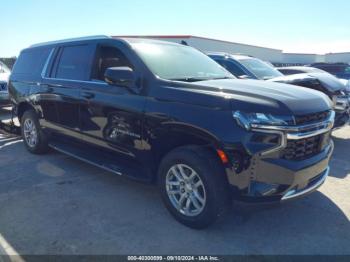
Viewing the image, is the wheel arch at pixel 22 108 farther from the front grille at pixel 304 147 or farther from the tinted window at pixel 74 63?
the front grille at pixel 304 147

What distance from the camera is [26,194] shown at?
4.14m

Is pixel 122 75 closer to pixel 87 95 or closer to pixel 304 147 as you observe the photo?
pixel 87 95

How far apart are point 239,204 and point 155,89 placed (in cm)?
144

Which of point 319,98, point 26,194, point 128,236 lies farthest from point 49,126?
point 319,98

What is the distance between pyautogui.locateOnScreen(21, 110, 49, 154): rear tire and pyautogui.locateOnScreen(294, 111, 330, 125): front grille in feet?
14.3

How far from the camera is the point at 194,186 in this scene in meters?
3.20

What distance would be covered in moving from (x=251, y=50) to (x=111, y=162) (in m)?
32.8

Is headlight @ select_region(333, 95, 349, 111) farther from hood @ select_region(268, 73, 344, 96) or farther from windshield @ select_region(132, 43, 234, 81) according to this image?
windshield @ select_region(132, 43, 234, 81)

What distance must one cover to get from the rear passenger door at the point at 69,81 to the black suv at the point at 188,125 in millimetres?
20

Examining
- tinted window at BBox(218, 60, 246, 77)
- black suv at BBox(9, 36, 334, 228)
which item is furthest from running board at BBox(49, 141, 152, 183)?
tinted window at BBox(218, 60, 246, 77)

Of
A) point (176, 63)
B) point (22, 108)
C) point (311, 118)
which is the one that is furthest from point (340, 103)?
point (22, 108)

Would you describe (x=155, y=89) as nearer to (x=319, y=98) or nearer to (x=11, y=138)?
(x=319, y=98)

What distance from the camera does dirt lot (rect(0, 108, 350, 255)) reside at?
2959 mm

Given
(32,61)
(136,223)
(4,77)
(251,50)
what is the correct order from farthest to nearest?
(251,50) < (4,77) < (32,61) < (136,223)
